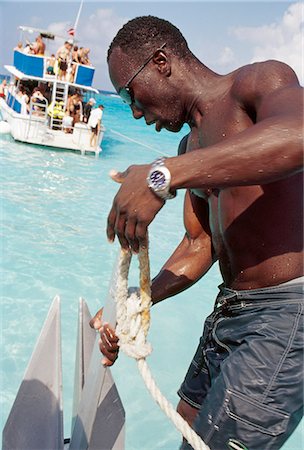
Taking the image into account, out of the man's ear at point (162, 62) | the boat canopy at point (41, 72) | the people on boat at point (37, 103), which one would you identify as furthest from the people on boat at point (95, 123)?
the man's ear at point (162, 62)

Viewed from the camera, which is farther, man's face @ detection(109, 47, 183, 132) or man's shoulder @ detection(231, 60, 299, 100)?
man's face @ detection(109, 47, 183, 132)

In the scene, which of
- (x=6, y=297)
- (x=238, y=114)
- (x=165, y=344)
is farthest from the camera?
(x=6, y=297)

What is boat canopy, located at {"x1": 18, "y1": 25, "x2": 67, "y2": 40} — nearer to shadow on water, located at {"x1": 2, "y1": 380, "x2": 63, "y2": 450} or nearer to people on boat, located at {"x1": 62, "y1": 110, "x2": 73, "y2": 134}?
people on boat, located at {"x1": 62, "y1": 110, "x2": 73, "y2": 134}

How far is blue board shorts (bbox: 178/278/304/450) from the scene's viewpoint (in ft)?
4.93

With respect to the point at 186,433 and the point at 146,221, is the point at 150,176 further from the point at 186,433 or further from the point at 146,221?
the point at 186,433

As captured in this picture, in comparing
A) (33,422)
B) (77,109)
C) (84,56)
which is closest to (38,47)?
(84,56)

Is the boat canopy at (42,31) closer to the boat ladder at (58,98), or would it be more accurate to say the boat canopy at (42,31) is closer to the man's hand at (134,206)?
the boat ladder at (58,98)

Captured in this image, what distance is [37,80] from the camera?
52.2 feet

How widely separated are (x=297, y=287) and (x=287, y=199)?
31 centimetres

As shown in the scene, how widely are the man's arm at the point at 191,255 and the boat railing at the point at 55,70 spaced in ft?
47.9

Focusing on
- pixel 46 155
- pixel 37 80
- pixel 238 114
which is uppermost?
pixel 238 114

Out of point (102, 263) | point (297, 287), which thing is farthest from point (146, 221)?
point (102, 263)

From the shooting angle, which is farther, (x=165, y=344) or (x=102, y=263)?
(x=102, y=263)

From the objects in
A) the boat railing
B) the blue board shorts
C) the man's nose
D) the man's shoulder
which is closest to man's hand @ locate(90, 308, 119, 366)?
the blue board shorts
